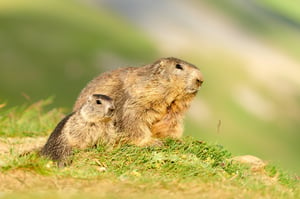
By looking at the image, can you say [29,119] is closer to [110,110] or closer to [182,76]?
Result: [110,110]

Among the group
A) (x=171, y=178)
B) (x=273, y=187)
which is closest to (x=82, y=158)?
(x=171, y=178)

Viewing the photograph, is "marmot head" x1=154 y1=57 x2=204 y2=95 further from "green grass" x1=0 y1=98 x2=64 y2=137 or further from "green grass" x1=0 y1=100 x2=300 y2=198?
"green grass" x1=0 y1=98 x2=64 y2=137

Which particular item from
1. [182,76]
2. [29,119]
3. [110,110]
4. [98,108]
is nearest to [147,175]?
[110,110]

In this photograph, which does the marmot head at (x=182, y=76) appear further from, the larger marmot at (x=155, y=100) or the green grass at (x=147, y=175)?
the green grass at (x=147, y=175)

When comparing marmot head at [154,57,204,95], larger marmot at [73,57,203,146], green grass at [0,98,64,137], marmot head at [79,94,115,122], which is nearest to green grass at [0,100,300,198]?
larger marmot at [73,57,203,146]

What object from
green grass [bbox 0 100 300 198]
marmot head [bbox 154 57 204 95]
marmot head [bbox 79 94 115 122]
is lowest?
green grass [bbox 0 100 300 198]

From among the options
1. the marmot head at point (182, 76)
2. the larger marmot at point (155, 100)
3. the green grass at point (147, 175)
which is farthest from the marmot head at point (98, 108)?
the marmot head at point (182, 76)

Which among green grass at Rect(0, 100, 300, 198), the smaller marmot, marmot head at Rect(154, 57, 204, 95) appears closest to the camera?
green grass at Rect(0, 100, 300, 198)
